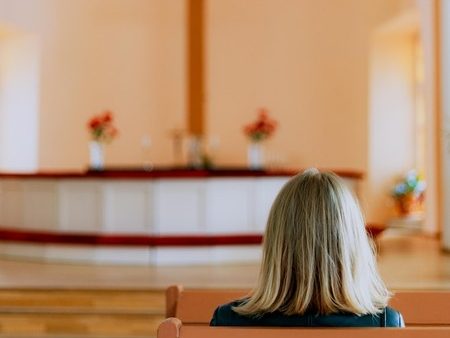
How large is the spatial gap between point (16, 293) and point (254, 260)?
9.35 feet

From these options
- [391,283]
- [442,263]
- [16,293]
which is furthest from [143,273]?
[442,263]

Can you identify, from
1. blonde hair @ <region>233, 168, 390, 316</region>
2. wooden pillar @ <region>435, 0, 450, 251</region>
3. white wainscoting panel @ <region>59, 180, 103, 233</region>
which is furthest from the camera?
wooden pillar @ <region>435, 0, 450, 251</region>

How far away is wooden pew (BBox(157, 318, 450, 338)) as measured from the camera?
1868mm

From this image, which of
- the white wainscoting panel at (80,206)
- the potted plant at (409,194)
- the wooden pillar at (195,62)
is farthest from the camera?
the wooden pillar at (195,62)

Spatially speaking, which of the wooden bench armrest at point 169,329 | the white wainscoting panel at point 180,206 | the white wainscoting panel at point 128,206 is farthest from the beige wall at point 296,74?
the wooden bench armrest at point 169,329

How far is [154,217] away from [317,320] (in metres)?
5.89

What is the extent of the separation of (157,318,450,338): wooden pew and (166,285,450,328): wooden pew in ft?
2.53

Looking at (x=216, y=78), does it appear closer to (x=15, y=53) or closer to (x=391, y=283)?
(x=15, y=53)

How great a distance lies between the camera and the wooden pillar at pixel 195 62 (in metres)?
11.8

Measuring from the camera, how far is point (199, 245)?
7570 millimetres

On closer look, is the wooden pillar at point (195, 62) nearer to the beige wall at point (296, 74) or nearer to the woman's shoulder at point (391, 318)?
the beige wall at point (296, 74)

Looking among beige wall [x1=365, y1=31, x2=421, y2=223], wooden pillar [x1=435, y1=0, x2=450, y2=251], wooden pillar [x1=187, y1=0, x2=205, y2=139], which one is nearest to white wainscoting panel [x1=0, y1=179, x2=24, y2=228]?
wooden pillar [x1=187, y1=0, x2=205, y2=139]

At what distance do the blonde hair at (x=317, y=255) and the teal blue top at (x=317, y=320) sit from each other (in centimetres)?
3

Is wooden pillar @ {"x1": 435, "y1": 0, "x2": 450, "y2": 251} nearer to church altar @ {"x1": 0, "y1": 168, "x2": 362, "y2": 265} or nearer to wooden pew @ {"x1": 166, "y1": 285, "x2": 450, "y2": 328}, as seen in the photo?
church altar @ {"x1": 0, "y1": 168, "x2": 362, "y2": 265}
